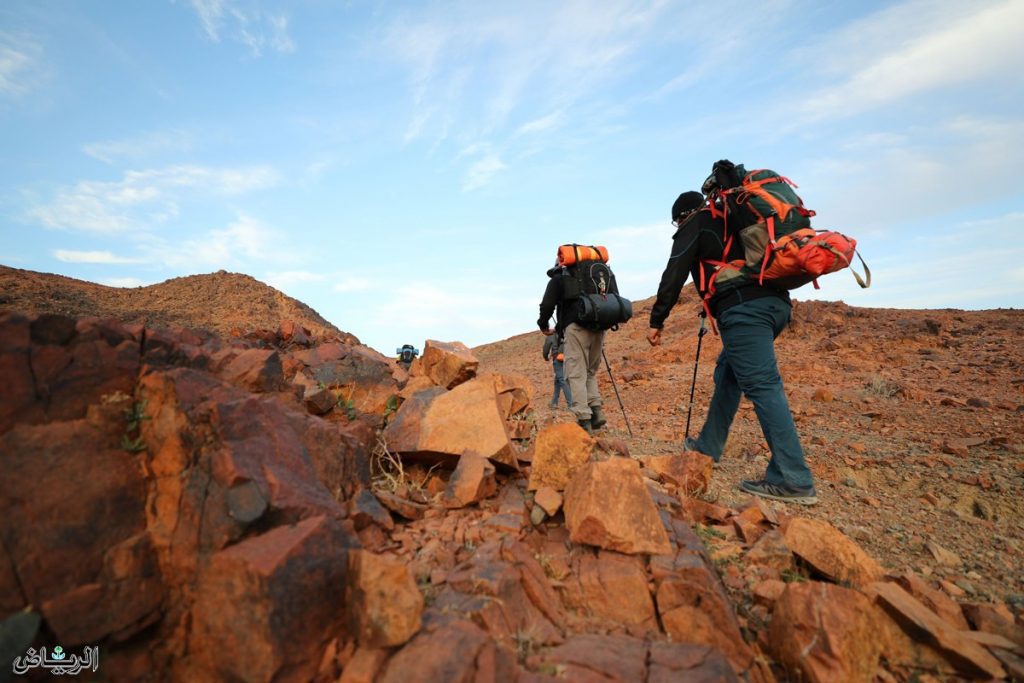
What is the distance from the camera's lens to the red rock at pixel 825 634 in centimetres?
193

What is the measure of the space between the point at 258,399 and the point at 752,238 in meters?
3.50

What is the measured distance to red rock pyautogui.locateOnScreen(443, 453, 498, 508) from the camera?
9.62ft

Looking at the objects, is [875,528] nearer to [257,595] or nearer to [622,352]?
[257,595]

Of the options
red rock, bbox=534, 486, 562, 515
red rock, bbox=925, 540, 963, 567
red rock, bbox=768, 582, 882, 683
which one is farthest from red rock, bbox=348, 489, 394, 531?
red rock, bbox=925, 540, 963, 567

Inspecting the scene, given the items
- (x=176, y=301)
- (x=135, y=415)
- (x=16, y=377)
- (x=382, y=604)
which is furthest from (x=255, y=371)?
(x=176, y=301)

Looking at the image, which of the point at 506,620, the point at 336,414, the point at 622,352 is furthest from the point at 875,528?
the point at 622,352

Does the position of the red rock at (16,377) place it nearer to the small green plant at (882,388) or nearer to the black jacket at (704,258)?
the black jacket at (704,258)

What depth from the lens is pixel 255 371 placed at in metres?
2.92

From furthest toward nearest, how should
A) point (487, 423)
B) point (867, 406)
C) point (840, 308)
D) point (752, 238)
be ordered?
point (840, 308) → point (867, 406) → point (752, 238) → point (487, 423)

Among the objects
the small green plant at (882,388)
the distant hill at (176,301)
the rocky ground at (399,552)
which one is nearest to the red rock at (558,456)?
the rocky ground at (399,552)

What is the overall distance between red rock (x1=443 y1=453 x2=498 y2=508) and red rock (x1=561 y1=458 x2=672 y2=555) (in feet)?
1.81

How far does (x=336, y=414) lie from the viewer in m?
3.60

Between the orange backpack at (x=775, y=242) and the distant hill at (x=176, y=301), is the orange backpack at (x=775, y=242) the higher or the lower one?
the lower one

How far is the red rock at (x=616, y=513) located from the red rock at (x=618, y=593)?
10 cm
